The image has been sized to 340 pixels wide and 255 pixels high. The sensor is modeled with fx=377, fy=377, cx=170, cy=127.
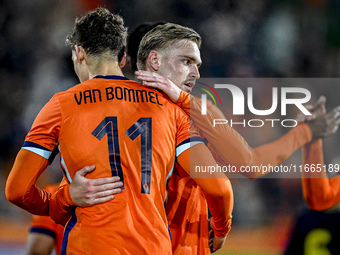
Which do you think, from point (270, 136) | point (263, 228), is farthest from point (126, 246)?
point (263, 228)

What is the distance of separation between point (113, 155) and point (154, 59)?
85 cm

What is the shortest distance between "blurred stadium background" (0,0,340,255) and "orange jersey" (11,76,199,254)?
13.9ft

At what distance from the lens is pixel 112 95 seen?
1728 millimetres

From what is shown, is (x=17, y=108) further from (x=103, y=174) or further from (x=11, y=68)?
(x=103, y=174)

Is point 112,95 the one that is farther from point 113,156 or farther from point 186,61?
point 186,61

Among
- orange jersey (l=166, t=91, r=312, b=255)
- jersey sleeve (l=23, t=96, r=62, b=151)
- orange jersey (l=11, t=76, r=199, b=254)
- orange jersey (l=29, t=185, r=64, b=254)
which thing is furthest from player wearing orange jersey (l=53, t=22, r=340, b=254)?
orange jersey (l=29, t=185, r=64, b=254)

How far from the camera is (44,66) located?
6.30 metres

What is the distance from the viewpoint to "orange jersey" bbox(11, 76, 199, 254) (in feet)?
5.26

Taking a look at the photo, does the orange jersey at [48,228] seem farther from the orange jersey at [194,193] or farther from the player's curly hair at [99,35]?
the player's curly hair at [99,35]

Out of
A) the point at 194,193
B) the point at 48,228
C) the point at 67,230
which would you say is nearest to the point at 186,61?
the point at 194,193

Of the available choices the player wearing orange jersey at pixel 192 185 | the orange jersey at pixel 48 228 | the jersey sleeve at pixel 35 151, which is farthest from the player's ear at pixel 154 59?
the orange jersey at pixel 48 228

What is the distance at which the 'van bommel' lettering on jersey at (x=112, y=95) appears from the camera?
1709 millimetres

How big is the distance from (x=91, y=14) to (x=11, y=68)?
494cm

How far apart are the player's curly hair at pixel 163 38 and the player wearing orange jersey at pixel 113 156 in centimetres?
54
